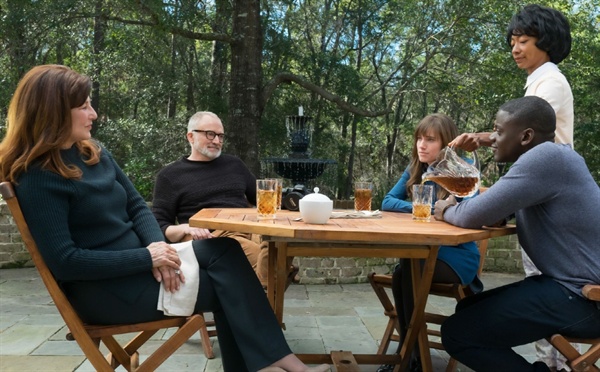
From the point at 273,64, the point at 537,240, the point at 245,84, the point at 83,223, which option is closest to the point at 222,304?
the point at 83,223

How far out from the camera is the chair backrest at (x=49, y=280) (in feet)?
5.57

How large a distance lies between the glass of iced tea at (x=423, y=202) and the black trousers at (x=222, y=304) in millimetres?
703

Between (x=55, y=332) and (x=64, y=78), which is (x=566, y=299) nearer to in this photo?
(x=64, y=78)

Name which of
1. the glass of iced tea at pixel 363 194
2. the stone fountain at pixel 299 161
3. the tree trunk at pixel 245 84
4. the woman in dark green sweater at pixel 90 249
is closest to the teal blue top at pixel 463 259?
the glass of iced tea at pixel 363 194

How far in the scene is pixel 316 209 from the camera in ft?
6.26

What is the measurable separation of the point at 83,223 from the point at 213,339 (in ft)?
5.31

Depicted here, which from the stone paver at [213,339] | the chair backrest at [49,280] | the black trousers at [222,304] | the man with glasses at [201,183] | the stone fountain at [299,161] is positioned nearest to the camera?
the chair backrest at [49,280]

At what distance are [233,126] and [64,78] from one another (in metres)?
5.58

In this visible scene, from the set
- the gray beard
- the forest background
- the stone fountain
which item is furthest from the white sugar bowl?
the forest background

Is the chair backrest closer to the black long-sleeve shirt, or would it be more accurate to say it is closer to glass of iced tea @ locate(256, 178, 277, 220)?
glass of iced tea @ locate(256, 178, 277, 220)

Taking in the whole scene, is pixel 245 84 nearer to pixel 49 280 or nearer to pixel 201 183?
pixel 201 183

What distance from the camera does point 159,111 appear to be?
37.4ft

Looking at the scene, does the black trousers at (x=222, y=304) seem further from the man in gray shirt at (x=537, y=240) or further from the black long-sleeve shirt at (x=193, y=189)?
the black long-sleeve shirt at (x=193, y=189)

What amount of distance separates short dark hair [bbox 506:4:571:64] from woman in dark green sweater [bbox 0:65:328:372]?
1591 mm
